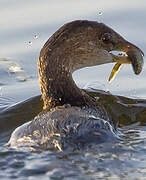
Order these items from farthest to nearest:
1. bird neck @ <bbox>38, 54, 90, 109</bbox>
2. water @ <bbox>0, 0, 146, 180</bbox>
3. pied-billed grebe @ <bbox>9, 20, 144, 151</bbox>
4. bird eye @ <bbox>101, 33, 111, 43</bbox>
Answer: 1. bird eye @ <bbox>101, 33, 111, 43</bbox>
2. bird neck @ <bbox>38, 54, 90, 109</bbox>
3. pied-billed grebe @ <bbox>9, 20, 144, 151</bbox>
4. water @ <bbox>0, 0, 146, 180</bbox>

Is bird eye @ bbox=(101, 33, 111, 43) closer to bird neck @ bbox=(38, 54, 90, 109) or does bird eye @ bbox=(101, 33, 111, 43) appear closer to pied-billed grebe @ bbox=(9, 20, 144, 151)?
pied-billed grebe @ bbox=(9, 20, 144, 151)

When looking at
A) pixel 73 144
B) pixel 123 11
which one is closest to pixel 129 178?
pixel 73 144

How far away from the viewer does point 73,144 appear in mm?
7730

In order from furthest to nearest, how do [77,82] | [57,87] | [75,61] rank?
1. [77,82]
2. [75,61]
3. [57,87]

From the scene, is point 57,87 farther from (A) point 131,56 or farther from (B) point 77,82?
(B) point 77,82

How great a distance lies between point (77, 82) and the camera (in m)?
10.1

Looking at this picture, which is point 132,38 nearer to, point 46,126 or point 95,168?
point 46,126

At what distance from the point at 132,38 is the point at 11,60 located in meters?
1.35

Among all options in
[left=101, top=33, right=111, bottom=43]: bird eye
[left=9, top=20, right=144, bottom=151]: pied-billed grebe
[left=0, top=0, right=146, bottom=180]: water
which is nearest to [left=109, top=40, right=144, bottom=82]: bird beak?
[left=9, top=20, right=144, bottom=151]: pied-billed grebe

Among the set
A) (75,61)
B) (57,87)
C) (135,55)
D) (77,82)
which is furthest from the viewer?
(77,82)

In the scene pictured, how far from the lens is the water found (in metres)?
7.25

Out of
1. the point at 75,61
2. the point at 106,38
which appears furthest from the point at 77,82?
the point at 106,38

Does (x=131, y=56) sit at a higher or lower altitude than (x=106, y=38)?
lower

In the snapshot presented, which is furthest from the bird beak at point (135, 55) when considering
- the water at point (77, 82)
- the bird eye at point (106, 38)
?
the water at point (77, 82)
